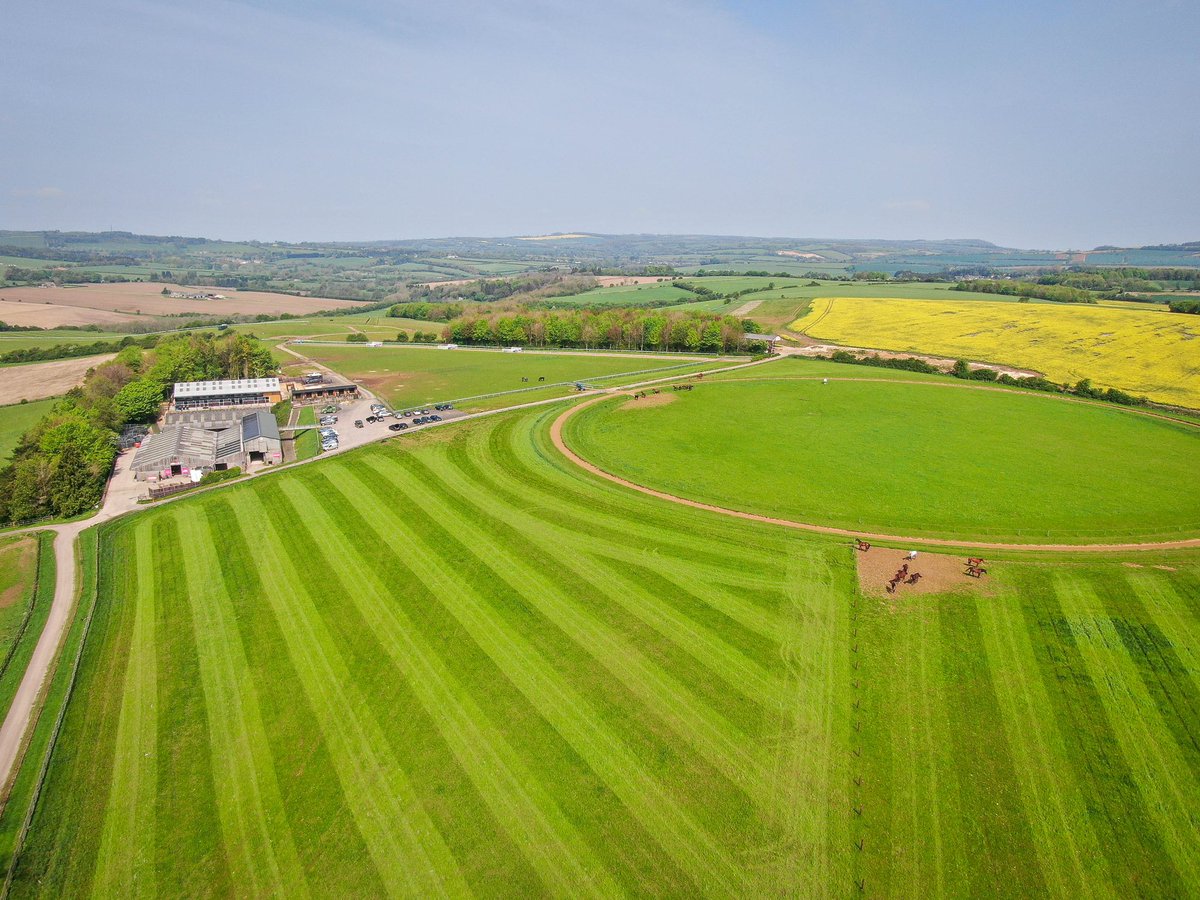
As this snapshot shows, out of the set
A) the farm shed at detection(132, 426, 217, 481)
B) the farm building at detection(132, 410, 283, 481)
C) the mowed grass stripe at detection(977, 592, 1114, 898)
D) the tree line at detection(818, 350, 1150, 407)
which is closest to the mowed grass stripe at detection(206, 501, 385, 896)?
the mowed grass stripe at detection(977, 592, 1114, 898)

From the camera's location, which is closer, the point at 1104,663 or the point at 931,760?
the point at 931,760

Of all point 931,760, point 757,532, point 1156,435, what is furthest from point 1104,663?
point 1156,435

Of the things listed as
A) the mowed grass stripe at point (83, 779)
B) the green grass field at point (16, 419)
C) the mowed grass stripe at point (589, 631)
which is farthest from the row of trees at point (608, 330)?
the mowed grass stripe at point (83, 779)

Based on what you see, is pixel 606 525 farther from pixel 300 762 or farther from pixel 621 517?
pixel 300 762

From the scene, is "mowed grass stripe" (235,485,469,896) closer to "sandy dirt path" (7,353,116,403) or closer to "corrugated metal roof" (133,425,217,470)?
"corrugated metal roof" (133,425,217,470)

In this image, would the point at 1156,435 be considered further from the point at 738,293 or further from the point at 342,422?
the point at 738,293

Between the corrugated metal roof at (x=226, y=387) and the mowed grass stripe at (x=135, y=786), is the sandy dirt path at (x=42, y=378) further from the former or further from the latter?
the mowed grass stripe at (x=135, y=786)
